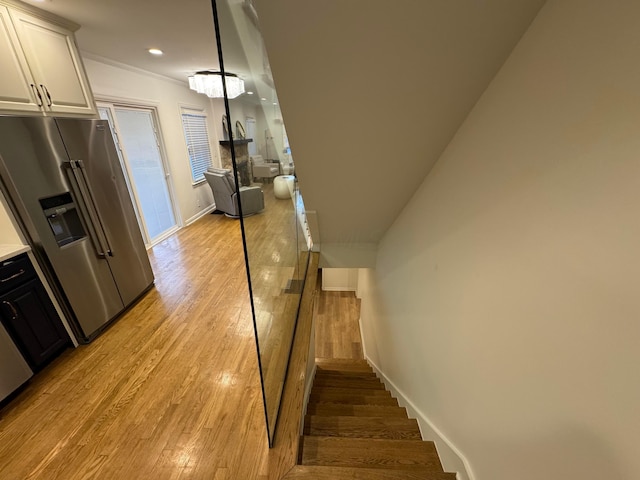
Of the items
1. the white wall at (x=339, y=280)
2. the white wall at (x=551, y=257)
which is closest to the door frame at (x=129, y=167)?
the white wall at (x=339, y=280)

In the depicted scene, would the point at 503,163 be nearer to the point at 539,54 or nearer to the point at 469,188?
the point at 469,188

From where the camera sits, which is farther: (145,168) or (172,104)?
(172,104)

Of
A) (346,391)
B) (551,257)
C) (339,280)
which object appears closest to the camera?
(551,257)

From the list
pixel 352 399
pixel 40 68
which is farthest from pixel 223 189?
pixel 352 399

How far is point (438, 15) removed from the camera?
2.57 feet

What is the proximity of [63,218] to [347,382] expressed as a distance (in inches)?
120

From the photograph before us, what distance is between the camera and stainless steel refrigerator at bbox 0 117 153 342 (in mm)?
1806

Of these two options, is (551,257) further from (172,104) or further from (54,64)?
(172,104)

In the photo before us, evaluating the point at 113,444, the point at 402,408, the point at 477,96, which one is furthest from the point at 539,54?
the point at 113,444

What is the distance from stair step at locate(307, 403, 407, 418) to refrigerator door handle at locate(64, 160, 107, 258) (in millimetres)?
2334

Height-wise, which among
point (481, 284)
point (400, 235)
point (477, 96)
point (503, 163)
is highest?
point (477, 96)

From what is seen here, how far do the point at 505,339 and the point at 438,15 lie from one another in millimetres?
1097

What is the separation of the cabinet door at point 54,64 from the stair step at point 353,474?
10.2ft

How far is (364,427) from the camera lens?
1778 millimetres
